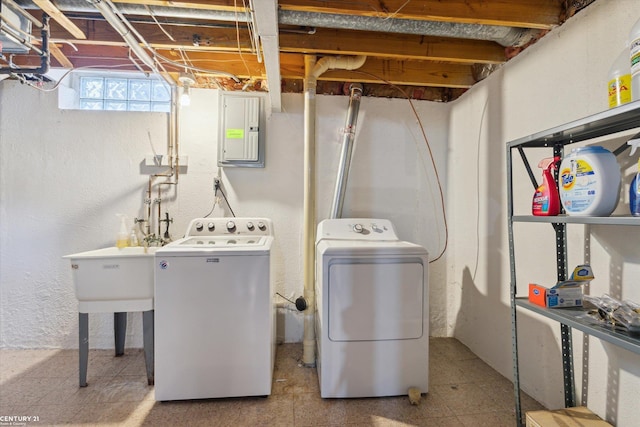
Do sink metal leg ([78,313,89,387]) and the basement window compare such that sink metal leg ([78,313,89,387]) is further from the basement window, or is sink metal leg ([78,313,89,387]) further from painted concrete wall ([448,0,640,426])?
painted concrete wall ([448,0,640,426])

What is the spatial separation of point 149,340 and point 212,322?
1.77ft

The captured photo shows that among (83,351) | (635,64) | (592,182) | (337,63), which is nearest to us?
(635,64)

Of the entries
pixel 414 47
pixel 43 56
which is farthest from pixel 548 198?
pixel 43 56

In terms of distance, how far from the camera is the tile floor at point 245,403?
148cm

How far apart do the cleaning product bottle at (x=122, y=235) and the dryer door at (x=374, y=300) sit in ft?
5.36

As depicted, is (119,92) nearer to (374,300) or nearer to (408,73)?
(408,73)

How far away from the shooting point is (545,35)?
162cm

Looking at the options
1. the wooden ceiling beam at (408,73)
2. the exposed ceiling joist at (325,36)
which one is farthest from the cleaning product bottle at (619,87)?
the wooden ceiling beam at (408,73)

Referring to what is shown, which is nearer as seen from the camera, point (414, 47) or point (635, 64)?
point (635, 64)

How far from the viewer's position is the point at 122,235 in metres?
2.12

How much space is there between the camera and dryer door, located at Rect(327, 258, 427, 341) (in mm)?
1614

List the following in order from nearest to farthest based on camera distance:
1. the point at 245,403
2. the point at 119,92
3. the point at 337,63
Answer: the point at 245,403
the point at 337,63
the point at 119,92

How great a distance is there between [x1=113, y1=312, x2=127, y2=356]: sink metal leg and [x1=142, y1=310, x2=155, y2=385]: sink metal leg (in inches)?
18.2

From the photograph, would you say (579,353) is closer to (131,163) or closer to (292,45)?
(292,45)
